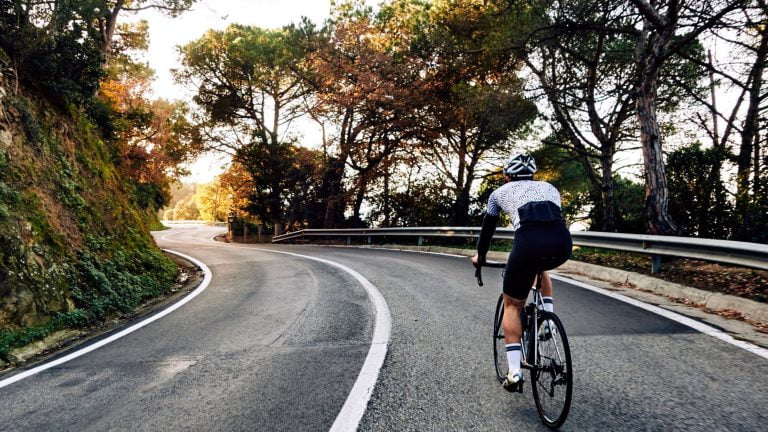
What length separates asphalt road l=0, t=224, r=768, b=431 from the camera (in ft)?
9.42

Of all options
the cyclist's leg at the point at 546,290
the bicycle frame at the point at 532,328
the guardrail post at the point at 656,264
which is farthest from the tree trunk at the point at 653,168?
the bicycle frame at the point at 532,328

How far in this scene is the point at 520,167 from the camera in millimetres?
3229

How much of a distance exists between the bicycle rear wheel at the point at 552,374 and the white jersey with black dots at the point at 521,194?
0.75 m

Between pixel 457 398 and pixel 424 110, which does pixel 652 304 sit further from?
pixel 424 110

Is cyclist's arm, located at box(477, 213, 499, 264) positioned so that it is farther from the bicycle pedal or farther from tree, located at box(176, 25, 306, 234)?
tree, located at box(176, 25, 306, 234)

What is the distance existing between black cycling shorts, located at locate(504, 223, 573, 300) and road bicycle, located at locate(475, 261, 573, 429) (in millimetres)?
157

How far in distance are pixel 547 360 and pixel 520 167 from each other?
4.60 ft

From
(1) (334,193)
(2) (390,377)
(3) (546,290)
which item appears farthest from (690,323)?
(1) (334,193)

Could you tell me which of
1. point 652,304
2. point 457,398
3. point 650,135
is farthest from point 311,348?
point 650,135

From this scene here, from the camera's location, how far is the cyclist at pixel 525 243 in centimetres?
295

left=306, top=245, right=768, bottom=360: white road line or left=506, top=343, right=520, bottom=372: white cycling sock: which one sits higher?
left=506, top=343, right=520, bottom=372: white cycling sock

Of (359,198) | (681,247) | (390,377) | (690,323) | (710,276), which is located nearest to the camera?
(390,377)

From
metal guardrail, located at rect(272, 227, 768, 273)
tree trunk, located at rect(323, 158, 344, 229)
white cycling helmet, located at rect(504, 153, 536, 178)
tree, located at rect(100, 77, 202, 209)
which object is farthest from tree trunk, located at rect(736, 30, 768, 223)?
tree, located at rect(100, 77, 202, 209)

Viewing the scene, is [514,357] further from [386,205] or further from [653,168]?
[386,205]
